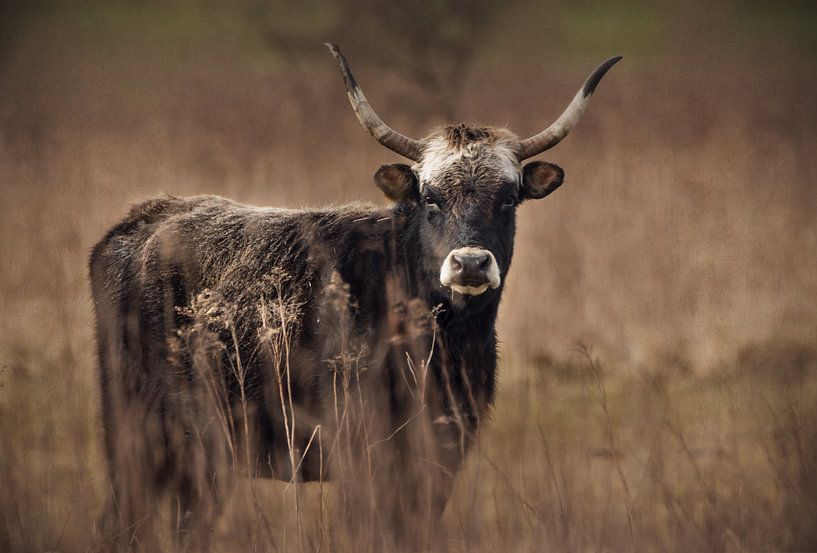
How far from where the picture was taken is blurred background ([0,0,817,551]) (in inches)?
218

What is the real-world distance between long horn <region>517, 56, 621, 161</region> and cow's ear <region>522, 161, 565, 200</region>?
0.10m

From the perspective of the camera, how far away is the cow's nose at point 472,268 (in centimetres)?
432

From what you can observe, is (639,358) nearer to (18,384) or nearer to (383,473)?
(383,473)

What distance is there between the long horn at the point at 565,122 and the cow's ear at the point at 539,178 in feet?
0.34

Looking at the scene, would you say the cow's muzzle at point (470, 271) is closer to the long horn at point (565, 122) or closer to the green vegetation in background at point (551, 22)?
the long horn at point (565, 122)

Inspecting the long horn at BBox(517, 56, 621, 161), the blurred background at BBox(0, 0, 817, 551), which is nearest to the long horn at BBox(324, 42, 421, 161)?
the long horn at BBox(517, 56, 621, 161)

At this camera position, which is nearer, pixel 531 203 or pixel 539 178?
pixel 539 178

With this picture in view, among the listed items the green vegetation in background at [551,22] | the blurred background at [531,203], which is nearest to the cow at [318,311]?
the blurred background at [531,203]

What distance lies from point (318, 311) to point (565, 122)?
1.90 meters

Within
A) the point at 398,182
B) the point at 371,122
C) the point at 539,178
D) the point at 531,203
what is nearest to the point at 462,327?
the point at 398,182

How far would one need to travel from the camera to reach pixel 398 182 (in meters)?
5.18

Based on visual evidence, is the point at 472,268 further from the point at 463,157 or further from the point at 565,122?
the point at 565,122

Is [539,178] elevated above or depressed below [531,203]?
below

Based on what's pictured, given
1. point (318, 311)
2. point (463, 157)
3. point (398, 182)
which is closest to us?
point (318, 311)
